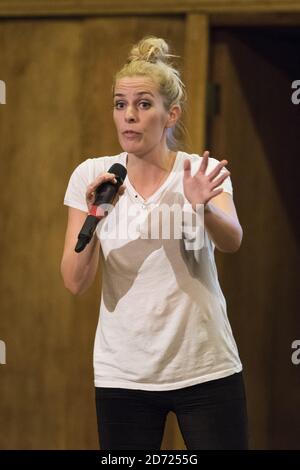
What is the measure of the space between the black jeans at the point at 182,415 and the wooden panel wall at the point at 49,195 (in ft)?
3.48

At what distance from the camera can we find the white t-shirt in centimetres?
169

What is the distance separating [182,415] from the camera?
5.57ft

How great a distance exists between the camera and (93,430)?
283cm

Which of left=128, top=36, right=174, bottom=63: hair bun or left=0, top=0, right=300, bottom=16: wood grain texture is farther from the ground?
left=0, top=0, right=300, bottom=16: wood grain texture

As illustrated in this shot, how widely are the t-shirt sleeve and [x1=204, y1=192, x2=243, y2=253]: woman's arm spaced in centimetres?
27

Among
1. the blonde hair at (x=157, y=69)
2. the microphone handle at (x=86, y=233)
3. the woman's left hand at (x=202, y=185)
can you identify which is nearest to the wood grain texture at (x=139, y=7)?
the blonde hair at (x=157, y=69)

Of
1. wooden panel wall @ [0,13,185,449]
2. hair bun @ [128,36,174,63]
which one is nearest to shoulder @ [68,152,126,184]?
hair bun @ [128,36,174,63]

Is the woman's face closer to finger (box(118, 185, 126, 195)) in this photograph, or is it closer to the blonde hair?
the blonde hair

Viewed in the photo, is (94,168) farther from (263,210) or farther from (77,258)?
(263,210)

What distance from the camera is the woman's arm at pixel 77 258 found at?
1744mm

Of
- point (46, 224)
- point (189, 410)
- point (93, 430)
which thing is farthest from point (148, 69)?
point (93, 430)

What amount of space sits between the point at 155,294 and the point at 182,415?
245mm

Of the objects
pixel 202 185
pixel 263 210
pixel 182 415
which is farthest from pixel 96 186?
pixel 263 210
